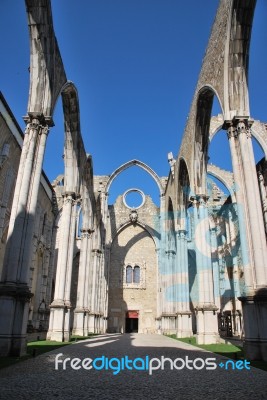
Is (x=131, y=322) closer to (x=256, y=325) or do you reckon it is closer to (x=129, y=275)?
(x=129, y=275)

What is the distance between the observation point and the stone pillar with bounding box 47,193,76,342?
12820mm

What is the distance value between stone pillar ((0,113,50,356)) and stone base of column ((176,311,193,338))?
12.0 metres

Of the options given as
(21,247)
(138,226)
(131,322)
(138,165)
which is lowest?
(131,322)

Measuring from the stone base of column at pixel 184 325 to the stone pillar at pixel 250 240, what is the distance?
10.4 metres

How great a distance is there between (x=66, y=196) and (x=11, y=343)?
856 cm

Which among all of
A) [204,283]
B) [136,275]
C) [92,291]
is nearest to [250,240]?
[204,283]

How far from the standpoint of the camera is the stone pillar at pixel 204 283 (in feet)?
41.8

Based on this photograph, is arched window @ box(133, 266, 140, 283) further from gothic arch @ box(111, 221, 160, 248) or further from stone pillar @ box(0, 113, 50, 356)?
stone pillar @ box(0, 113, 50, 356)

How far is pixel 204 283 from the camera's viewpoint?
13.8m

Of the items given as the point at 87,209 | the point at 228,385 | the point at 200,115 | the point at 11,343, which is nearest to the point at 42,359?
the point at 11,343

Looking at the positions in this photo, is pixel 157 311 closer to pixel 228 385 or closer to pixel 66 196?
pixel 66 196

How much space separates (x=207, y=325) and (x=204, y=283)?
1.70 m

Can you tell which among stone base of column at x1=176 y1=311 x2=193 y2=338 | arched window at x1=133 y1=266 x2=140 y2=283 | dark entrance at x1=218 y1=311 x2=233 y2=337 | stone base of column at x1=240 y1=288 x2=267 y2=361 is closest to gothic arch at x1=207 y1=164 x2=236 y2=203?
dark entrance at x1=218 y1=311 x2=233 y2=337

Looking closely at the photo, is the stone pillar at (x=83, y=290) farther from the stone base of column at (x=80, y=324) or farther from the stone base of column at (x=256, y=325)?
the stone base of column at (x=256, y=325)
